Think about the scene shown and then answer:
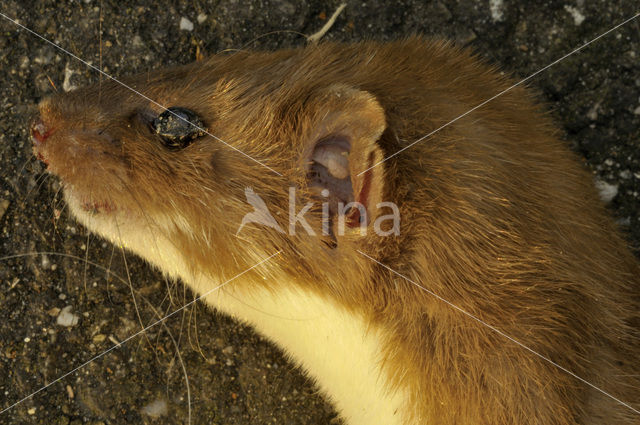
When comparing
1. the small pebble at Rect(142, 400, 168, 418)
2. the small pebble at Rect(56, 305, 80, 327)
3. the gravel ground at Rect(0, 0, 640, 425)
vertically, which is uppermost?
the gravel ground at Rect(0, 0, 640, 425)

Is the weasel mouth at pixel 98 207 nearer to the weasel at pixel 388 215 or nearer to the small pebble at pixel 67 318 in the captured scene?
the weasel at pixel 388 215

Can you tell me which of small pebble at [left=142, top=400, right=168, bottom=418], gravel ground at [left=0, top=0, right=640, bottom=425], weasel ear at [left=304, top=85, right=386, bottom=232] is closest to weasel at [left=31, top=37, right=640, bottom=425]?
weasel ear at [left=304, top=85, right=386, bottom=232]

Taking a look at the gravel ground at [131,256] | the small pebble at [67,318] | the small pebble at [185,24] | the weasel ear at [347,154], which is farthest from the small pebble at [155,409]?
the small pebble at [185,24]

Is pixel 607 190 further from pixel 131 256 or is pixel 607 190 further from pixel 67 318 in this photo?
pixel 67 318

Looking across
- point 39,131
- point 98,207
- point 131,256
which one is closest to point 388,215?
point 98,207

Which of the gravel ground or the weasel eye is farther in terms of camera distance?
the gravel ground

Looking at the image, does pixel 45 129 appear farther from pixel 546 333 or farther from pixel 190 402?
pixel 546 333

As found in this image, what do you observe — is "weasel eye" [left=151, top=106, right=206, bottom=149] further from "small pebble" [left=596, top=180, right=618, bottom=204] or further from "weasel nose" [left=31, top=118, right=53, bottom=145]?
"small pebble" [left=596, top=180, right=618, bottom=204]

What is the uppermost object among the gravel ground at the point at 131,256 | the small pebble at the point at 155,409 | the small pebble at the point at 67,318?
the gravel ground at the point at 131,256
